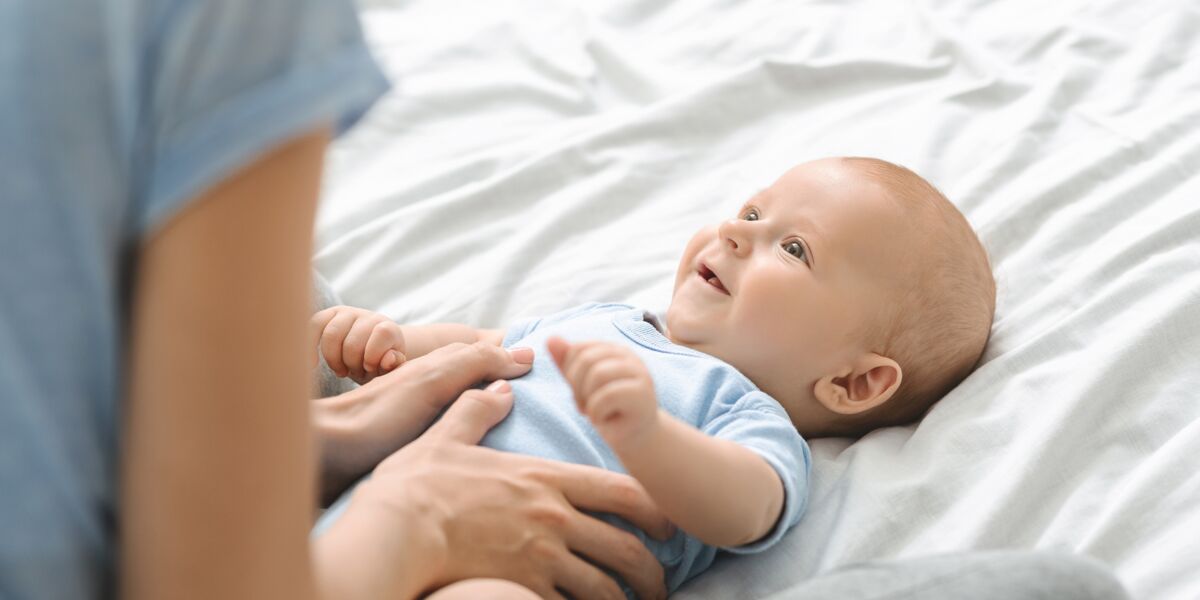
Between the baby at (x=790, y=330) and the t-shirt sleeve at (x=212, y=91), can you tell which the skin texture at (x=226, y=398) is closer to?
the t-shirt sleeve at (x=212, y=91)

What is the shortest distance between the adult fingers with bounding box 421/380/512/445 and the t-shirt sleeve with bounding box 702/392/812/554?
0.18m

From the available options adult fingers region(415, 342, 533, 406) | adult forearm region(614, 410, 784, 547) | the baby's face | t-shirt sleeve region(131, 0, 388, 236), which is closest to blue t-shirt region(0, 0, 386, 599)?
t-shirt sleeve region(131, 0, 388, 236)

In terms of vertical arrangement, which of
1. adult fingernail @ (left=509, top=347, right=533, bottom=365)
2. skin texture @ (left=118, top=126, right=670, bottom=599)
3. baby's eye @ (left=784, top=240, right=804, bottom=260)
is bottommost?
adult fingernail @ (left=509, top=347, right=533, bottom=365)

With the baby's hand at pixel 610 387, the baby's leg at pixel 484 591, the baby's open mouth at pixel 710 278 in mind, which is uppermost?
the baby's hand at pixel 610 387

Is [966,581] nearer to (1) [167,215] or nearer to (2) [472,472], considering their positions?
(2) [472,472]

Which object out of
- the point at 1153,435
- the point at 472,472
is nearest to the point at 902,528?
the point at 1153,435

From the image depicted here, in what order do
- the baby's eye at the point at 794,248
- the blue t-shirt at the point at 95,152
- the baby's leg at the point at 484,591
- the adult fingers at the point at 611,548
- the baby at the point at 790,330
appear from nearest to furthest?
the blue t-shirt at the point at 95,152
the baby's leg at the point at 484,591
the adult fingers at the point at 611,548
the baby at the point at 790,330
the baby's eye at the point at 794,248

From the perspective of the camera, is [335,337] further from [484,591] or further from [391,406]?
[484,591]

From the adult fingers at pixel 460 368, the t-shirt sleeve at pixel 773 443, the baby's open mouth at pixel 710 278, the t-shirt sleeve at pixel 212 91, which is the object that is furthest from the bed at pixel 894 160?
the t-shirt sleeve at pixel 212 91

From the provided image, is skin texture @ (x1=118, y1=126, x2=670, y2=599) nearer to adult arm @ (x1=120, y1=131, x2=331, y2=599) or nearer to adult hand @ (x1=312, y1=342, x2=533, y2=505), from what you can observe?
adult arm @ (x1=120, y1=131, x2=331, y2=599)

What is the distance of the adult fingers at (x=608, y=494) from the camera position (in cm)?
98

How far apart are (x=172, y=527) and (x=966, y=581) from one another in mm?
475

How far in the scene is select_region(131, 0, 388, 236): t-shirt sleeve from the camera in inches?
19.6

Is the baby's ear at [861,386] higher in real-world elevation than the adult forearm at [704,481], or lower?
lower
